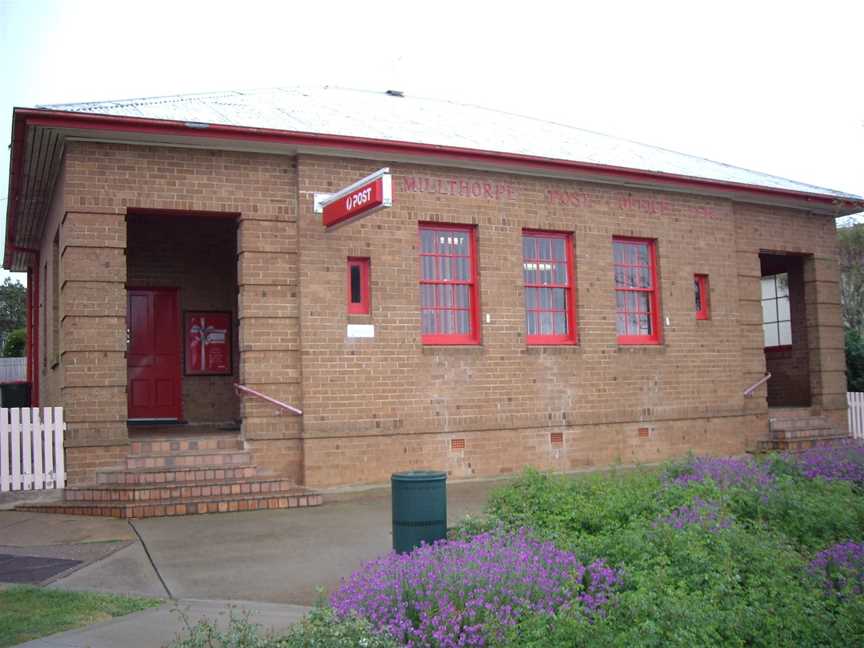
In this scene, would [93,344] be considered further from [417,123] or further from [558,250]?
[558,250]

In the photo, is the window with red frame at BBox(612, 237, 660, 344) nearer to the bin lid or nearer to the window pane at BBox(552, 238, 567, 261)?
the window pane at BBox(552, 238, 567, 261)

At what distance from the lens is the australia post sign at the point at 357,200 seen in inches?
431

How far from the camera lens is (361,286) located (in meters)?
13.4

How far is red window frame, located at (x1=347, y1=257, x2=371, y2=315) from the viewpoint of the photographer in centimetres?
1327

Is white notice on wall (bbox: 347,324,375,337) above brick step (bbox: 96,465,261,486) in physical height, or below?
above

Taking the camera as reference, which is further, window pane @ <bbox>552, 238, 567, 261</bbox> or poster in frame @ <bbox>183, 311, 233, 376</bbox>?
poster in frame @ <bbox>183, 311, 233, 376</bbox>

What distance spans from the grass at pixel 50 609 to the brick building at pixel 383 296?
12.8 ft

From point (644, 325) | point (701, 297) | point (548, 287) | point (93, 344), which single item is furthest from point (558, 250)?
point (93, 344)

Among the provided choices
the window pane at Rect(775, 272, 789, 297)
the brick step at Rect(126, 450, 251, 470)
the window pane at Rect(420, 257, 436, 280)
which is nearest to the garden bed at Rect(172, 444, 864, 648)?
the brick step at Rect(126, 450, 251, 470)

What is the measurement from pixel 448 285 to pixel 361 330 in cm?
182

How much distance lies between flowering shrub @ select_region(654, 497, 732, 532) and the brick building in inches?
224

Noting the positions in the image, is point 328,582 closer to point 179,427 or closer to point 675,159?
point 179,427

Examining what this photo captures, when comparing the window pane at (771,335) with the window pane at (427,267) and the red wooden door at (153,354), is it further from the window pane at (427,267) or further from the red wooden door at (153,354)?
the red wooden door at (153,354)

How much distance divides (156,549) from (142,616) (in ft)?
8.82
